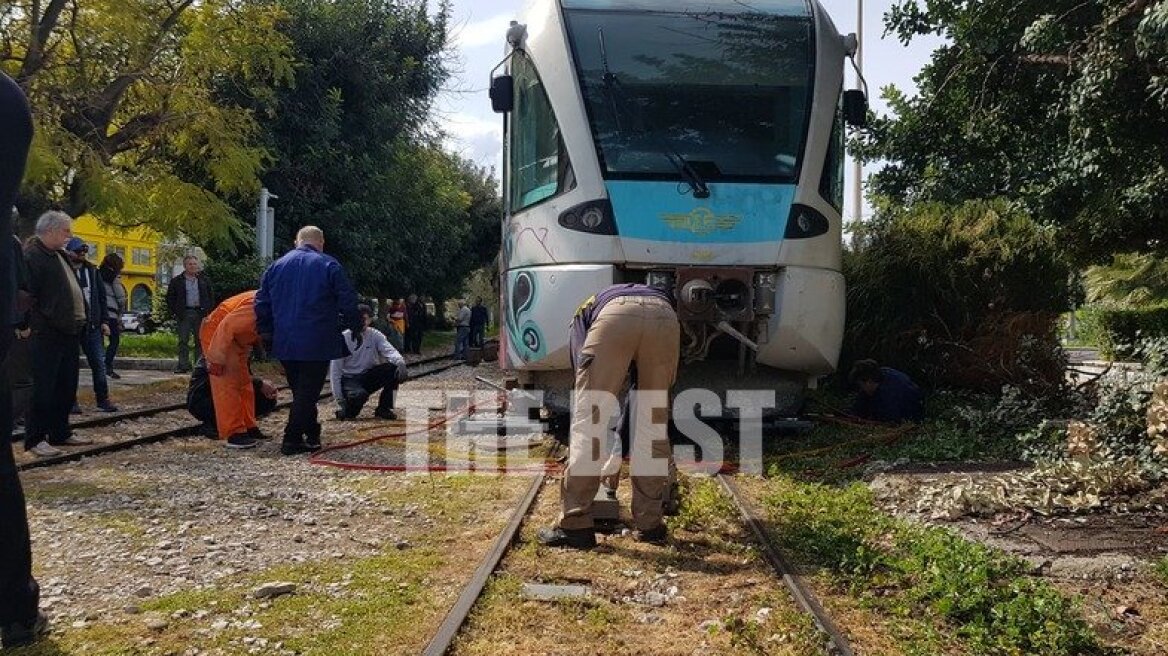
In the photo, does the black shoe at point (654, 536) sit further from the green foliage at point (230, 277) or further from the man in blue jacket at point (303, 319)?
the green foliage at point (230, 277)

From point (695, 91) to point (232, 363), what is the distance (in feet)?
13.6

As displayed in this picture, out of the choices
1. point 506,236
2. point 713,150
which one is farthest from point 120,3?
point 713,150

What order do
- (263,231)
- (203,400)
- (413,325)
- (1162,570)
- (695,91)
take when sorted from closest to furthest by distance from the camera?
(1162,570) → (695,91) → (203,400) → (263,231) → (413,325)

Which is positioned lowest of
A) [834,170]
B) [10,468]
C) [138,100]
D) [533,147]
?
[10,468]

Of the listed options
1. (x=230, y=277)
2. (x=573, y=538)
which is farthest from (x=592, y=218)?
(x=230, y=277)

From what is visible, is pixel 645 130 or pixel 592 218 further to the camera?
pixel 645 130

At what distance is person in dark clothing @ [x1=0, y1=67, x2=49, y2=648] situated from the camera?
3482 mm

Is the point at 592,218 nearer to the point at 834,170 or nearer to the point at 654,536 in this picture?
the point at 834,170

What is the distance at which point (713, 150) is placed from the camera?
782cm

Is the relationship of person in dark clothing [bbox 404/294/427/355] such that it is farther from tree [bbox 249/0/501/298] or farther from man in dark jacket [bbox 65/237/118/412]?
man in dark jacket [bbox 65/237/118/412]

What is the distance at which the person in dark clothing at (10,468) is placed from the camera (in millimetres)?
3482

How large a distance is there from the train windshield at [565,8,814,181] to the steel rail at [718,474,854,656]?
2.58 m

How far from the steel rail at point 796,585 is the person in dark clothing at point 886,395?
3757mm

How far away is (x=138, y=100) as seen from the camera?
1546 cm
